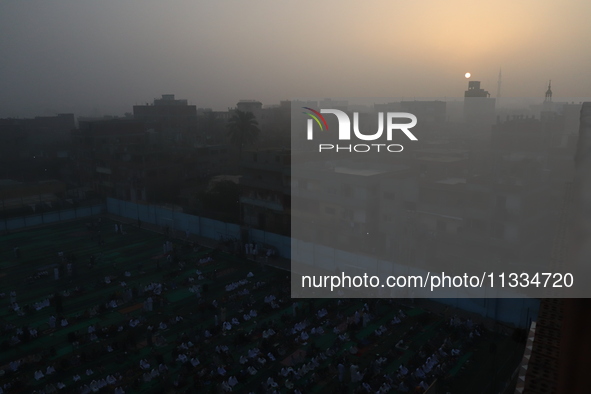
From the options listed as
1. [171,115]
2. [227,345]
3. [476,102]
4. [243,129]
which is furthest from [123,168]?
[171,115]

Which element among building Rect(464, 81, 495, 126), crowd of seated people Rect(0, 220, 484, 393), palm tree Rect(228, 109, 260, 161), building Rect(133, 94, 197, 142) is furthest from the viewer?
building Rect(133, 94, 197, 142)

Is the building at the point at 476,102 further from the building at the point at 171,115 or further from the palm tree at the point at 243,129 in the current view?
the building at the point at 171,115

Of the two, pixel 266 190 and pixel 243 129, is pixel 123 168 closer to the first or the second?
pixel 243 129

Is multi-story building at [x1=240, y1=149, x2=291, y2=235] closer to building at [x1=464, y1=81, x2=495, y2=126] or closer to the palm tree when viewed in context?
Result: the palm tree

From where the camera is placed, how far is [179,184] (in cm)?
2978

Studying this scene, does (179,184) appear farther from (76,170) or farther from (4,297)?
(4,297)

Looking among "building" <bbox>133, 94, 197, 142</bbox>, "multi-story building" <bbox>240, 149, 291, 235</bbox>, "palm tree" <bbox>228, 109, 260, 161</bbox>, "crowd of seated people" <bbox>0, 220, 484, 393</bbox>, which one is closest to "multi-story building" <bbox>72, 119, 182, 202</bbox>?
"palm tree" <bbox>228, 109, 260, 161</bbox>

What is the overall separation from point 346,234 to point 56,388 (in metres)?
12.4

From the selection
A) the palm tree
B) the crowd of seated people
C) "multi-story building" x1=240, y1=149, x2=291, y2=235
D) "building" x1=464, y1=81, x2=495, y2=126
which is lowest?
the crowd of seated people

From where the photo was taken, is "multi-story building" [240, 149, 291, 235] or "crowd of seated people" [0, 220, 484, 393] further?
"multi-story building" [240, 149, 291, 235]

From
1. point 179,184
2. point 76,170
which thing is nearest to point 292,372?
point 179,184

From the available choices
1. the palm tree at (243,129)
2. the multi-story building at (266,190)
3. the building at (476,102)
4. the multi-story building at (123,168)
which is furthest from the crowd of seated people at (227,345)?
the building at (476,102)

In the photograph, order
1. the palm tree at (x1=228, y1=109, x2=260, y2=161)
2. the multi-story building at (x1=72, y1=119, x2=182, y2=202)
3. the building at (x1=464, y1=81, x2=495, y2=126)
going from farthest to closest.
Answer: the building at (x1=464, y1=81, x2=495, y2=126)
the palm tree at (x1=228, y1=109, x2=260, y2=161)
the multi-story building at (x1=72, y1=119, x2=182, y2=202)

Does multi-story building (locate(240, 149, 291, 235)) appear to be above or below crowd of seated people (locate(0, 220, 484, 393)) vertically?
above
